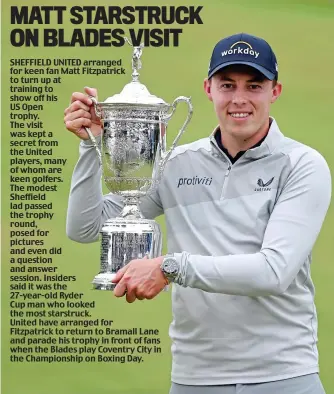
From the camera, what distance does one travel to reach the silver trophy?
2391 millimetres

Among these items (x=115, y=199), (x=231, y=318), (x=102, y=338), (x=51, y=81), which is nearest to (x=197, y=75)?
(x=51, y=81)

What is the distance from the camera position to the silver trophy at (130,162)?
239 cm

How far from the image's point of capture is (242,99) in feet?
7.71

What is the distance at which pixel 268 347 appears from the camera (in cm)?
236

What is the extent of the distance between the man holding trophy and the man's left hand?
0.03 metres

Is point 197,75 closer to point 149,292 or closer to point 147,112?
point 147,112

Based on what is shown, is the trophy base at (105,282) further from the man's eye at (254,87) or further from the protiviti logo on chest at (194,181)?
the man's eye at (254,87)

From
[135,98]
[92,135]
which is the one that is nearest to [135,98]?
[135,98]

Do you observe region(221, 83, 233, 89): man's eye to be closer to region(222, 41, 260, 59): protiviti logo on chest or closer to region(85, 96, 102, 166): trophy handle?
region(222, 41, 260, 59): protiviti logo on chest

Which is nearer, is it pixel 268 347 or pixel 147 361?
pixel 268 347

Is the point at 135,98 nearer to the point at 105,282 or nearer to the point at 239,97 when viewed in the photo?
the point at 239,97

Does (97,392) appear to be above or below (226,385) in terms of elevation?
below

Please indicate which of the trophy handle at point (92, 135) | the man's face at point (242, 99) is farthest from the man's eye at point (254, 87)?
the trophy handle at point (92, 135)

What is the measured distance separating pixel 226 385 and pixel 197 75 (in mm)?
1769
